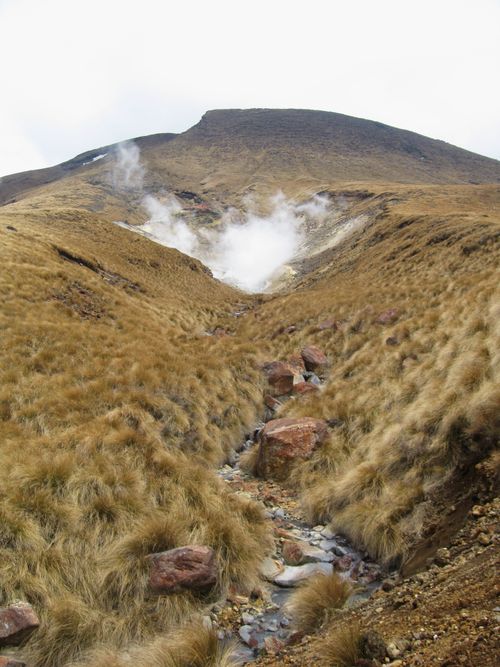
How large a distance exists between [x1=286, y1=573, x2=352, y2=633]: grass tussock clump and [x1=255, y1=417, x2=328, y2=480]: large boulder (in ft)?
12.5

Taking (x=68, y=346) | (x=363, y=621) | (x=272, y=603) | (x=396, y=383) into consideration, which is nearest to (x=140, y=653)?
(x=272, y=603)

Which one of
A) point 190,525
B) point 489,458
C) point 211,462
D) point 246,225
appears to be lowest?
point 211,462

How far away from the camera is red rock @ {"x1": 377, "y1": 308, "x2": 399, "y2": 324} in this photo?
16188 mm

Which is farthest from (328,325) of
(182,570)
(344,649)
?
(344,649)

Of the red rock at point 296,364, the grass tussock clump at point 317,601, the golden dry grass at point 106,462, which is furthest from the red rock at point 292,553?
the red rock at point 296,364

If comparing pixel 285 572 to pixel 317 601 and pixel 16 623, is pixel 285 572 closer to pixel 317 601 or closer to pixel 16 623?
pixel 317 601

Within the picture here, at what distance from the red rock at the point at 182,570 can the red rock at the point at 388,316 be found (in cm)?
1233

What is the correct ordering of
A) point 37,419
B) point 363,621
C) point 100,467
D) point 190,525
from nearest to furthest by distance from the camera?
point 363,621, point 190,525, point 100,467, point 37,419

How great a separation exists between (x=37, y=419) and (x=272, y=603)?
237 inches

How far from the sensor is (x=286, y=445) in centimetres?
959

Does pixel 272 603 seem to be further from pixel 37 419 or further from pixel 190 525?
pixel 37 419

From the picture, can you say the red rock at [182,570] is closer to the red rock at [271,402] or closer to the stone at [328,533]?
the stone at [328,533]

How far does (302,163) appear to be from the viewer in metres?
125

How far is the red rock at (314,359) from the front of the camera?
1572 cm
